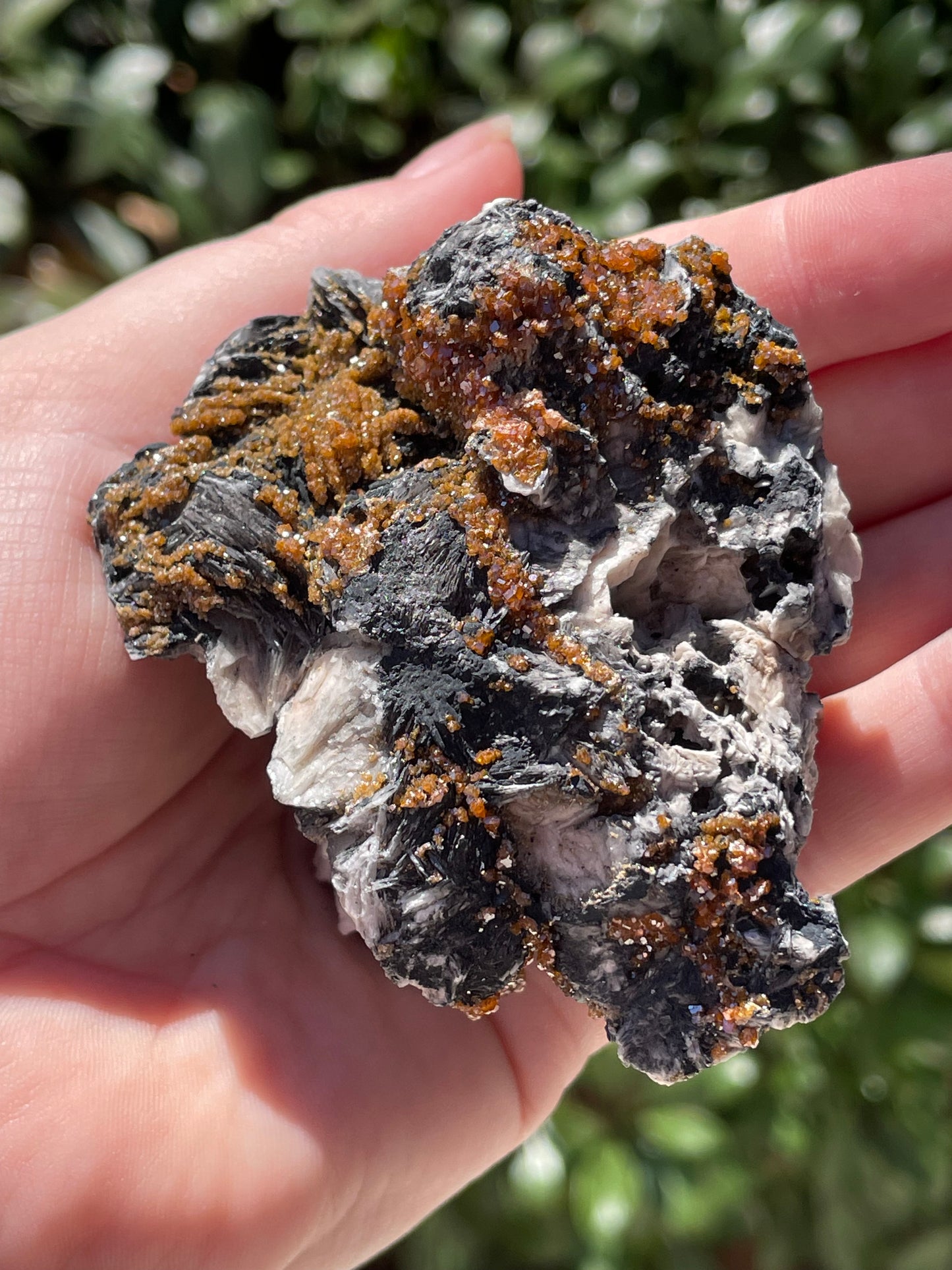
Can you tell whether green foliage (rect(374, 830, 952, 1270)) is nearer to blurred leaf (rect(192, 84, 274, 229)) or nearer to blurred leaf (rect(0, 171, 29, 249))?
blurred leaf (rect(192, 84, 274, 229))

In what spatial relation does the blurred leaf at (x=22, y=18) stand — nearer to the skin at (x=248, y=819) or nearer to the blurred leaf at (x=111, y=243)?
the blurred leaf at (x=111, y=243)

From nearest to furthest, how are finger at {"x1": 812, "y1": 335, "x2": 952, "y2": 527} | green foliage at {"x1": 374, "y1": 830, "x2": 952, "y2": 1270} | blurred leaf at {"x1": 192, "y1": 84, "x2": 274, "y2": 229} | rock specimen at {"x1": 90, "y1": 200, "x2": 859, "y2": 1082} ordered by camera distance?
rock specimen at {"x1": 90, "y1": 200, "x2": 859, "y2": 1082} → finger at {"x1": 812, "y1": 335, "x2": 952, "y2": 527} → green foliage at {"x1": 374, "y1": 830, "x2": 952, "y2": 1270} → blurred leaf at {"x1": 192, "y1": 84, "x2": 274, "y2": 229}

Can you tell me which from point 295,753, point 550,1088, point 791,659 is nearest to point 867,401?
point 791,659

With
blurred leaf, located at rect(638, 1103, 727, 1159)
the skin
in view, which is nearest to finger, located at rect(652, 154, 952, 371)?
the skin

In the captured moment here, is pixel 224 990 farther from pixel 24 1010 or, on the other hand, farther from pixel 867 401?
pixel 867 401

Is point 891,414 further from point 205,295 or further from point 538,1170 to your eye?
point 538,1170

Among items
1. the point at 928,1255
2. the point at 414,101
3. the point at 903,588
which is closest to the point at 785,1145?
the point at 928,1255
